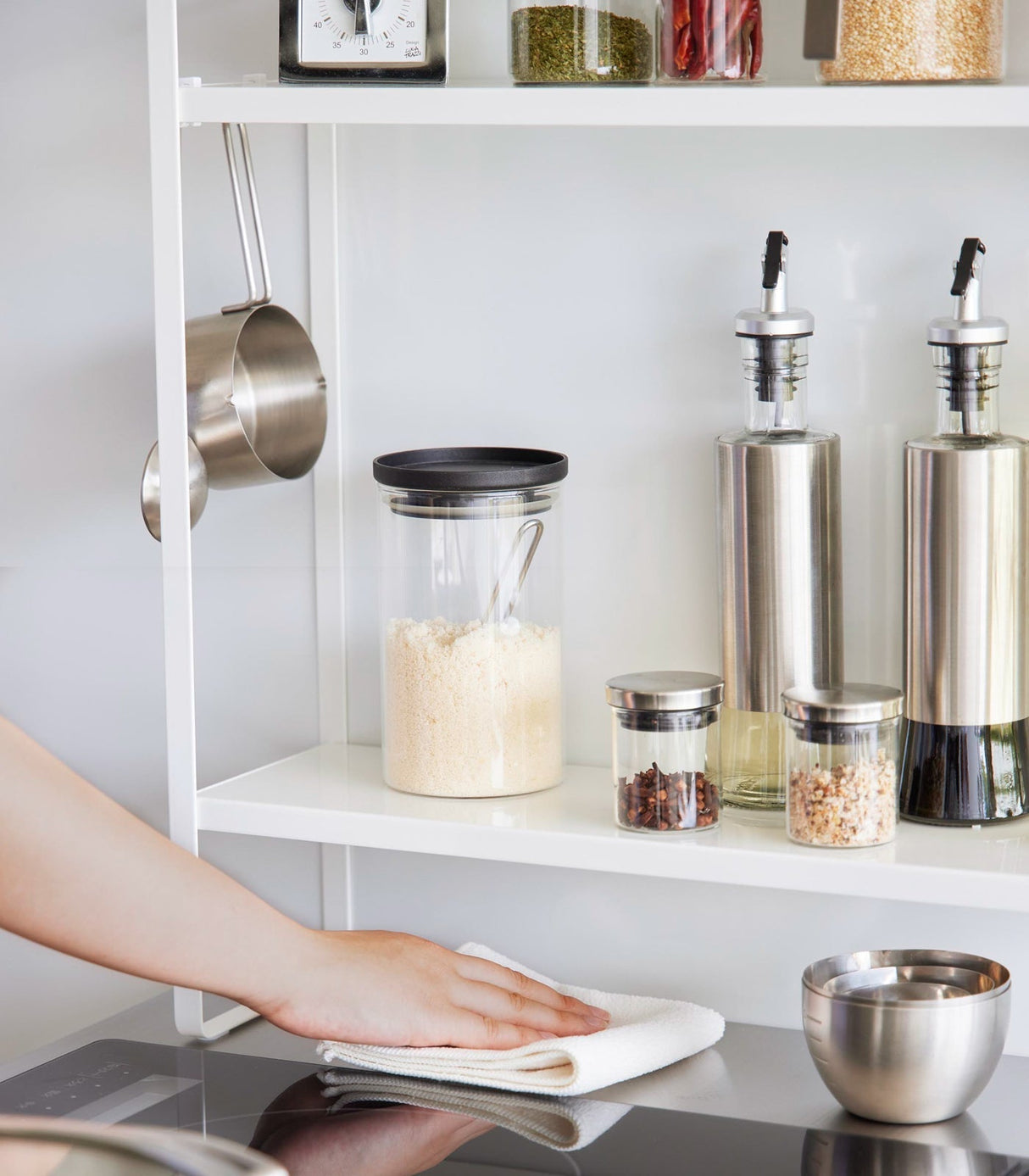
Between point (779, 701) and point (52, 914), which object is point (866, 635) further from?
point (52, 914)

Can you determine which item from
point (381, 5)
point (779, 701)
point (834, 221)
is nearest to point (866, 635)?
point (779, 701)

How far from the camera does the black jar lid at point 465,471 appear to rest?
1016 mm

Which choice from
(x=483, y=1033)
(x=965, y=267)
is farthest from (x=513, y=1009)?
(x=965, y=267)

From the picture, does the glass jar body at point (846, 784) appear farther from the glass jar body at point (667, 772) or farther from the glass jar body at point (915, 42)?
the glass jar body at point (915, 42)

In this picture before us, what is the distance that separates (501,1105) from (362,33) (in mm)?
699

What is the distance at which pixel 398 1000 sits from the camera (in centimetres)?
99

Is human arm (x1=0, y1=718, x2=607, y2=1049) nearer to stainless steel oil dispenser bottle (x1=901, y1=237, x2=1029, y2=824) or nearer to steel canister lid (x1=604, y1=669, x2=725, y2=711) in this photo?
steel canister lid (x1=604, y1=669, x2=725, y2=711)

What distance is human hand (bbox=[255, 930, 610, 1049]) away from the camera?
97cm

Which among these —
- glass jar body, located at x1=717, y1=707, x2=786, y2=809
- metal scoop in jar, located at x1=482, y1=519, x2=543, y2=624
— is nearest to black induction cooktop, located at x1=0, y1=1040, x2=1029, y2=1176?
glass jar body, located at x1=717, y1=707, x2=786, y2=809

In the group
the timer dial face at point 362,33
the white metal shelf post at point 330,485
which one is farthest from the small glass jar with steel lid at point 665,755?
the timer dial face at point 362,33

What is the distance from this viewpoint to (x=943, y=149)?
3.31 feet

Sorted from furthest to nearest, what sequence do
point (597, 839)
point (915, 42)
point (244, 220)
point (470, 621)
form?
point (244, 220) < point (470, 621) < point (597, 839) < point (915, 42)

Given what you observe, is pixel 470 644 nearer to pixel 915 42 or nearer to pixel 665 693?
pixel 665 693

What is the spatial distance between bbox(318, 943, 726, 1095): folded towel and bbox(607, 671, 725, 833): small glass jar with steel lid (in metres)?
0.15
